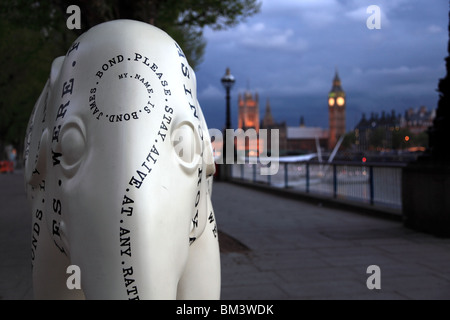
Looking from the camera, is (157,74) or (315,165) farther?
(315,165)

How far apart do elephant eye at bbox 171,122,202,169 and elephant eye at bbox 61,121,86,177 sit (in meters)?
0.29

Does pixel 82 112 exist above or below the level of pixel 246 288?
above

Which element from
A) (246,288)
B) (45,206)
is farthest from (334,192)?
(45,206)

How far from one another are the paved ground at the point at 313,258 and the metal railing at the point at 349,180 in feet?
2.89

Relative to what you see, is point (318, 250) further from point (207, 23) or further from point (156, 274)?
point (156, 274)

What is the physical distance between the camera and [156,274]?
133cm

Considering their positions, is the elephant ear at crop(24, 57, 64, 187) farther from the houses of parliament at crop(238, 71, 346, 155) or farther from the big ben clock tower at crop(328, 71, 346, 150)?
the big ben clock tower at crop(328, 71, 346, 150)

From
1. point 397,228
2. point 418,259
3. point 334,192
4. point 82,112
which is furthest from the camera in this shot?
point 334,192

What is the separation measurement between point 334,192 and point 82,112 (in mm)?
11974

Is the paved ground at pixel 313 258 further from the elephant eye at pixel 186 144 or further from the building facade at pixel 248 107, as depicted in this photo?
the building facade at pixel 248 107

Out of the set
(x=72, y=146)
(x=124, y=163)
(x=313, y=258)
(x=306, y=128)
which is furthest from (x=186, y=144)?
(x=306, y=128)

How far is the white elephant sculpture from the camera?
1320mm

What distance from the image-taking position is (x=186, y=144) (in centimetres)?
149

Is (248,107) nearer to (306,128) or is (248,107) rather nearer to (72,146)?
(306,128)
